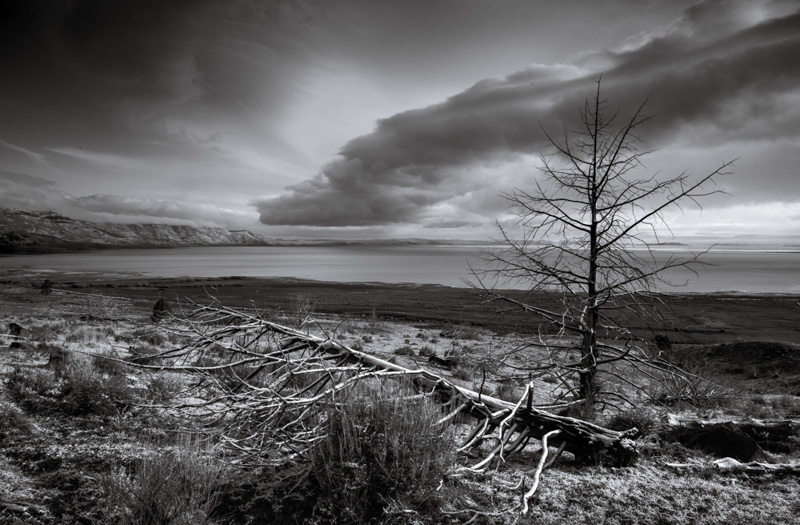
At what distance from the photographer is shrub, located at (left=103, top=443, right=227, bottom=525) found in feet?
8.90

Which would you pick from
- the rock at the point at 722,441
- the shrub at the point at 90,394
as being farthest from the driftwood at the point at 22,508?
the rock at the point at 722,441

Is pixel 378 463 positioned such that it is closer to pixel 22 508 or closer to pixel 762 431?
pixel 22 508

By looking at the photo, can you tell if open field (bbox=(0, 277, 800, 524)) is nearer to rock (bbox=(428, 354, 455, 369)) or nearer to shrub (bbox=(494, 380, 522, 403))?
shrub (bbox=(494, 380, 522, 403))

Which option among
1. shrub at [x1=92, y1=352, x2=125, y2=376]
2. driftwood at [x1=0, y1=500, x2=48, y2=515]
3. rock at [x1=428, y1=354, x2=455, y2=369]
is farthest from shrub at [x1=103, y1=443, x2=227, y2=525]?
rock at [x1=428, y1=354, x2=455, y2=369]

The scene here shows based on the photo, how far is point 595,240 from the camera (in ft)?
18.1

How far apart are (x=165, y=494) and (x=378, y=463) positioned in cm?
145

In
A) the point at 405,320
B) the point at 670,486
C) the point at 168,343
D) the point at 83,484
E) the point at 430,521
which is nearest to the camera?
the point at 430,521

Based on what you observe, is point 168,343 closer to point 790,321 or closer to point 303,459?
point 303,459

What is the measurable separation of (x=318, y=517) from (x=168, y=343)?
11495 mm

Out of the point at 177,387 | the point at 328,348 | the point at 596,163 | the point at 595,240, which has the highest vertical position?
the point at 596,163

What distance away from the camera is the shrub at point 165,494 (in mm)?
2713

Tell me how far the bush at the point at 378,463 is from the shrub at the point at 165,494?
793 mm

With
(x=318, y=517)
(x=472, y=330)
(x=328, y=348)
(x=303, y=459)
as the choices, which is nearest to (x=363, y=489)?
(x=318, y=517)

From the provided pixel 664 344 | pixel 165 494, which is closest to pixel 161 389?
pixel 165 494
